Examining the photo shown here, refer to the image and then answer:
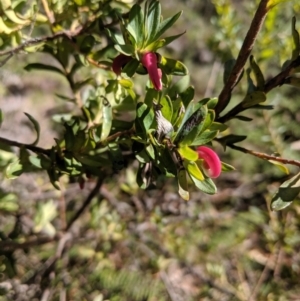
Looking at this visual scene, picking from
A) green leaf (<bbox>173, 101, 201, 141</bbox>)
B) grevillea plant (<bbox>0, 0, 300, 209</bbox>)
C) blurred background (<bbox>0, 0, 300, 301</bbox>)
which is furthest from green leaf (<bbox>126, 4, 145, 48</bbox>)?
blurred background (<bbox>0, 0, 300, 301</bbox>)

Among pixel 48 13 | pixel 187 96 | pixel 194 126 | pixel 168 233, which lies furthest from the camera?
pixel 168 233

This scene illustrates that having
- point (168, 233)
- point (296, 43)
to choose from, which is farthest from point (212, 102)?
point (168, 233)

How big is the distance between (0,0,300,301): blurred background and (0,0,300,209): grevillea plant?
0.64 ft

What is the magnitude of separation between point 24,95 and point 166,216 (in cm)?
166

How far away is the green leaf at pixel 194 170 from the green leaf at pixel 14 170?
271 millimetres

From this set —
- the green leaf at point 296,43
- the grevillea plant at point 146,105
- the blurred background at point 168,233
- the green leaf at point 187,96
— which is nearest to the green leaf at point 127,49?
the grevillea plant at point 146,105

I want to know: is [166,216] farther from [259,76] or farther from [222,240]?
[259,76]

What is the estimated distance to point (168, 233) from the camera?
1473 mm

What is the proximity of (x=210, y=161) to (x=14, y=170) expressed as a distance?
0.31m

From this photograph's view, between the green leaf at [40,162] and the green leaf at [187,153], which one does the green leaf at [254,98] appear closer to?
the green leaf at [187,153]

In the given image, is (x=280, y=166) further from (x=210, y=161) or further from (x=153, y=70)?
(x=153, y=70)

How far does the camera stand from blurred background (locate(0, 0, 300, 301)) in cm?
117

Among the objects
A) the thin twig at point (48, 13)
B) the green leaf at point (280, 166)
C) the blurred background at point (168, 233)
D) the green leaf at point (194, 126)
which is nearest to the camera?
the green leaf at point (194, 126)

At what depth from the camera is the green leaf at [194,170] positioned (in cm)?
60
